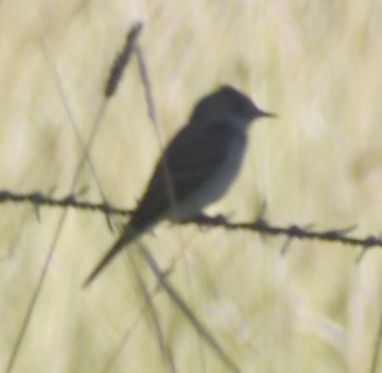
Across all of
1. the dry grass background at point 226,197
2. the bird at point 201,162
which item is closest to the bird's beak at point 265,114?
the bird at point 201,162

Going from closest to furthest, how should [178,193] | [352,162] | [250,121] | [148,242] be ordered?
1. [178,193]
2. [250,121]
3. [148,242]
4. [352,162]

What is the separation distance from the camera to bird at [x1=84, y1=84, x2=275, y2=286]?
12.0 feet

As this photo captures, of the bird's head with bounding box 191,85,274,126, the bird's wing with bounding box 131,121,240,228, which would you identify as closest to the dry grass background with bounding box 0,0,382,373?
the bird's head with bounding box 191,85,274,126

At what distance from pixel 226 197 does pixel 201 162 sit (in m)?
1.06

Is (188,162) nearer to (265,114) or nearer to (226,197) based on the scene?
(265,114)

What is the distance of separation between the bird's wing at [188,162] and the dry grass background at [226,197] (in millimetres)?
721

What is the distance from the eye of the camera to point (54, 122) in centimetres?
488

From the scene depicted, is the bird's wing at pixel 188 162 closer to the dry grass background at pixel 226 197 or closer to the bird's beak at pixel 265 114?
the bird's beak at pixel 265 114

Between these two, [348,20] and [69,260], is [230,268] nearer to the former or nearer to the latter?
[69,260]

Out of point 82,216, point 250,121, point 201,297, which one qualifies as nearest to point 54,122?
point 82,216

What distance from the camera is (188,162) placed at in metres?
3.85

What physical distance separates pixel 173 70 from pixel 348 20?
57 cm

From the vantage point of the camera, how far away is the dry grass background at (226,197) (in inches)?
187

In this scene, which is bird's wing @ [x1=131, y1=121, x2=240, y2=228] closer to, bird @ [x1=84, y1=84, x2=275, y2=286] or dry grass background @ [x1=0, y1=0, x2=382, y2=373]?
bird @ [x1=84, y1=84, x2=275, y2=286]
